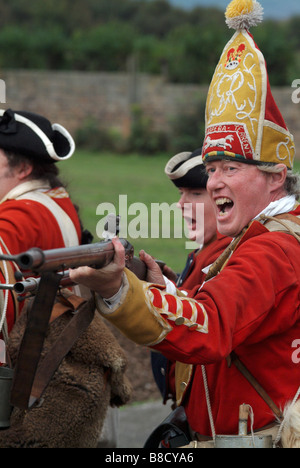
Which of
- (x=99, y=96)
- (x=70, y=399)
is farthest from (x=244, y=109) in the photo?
(x=99, y=96)

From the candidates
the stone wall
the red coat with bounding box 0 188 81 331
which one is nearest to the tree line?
the stone wall

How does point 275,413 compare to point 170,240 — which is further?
point 170,240

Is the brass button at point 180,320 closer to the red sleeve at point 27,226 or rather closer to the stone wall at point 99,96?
the red sleeve at point 27,226

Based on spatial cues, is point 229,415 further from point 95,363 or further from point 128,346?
point 128,346

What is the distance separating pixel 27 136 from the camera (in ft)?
12.6

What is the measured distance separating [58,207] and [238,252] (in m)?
1.61

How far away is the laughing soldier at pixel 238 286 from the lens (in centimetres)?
218

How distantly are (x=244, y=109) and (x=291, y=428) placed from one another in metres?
1.09

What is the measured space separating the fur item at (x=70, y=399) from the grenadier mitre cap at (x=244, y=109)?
1091 millimetres

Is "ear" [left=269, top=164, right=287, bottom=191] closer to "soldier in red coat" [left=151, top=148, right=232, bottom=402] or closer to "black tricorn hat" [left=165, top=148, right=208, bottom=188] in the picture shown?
"soldier in red coat" [left=151, top=148, right=232, bottom=402]

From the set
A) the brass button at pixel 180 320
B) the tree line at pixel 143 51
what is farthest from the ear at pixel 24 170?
the tree line at pixel 143 51

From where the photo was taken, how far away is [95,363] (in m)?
3.30

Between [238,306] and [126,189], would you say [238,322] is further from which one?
[126,189]

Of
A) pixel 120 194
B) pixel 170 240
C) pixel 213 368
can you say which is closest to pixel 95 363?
pixel 213 368
